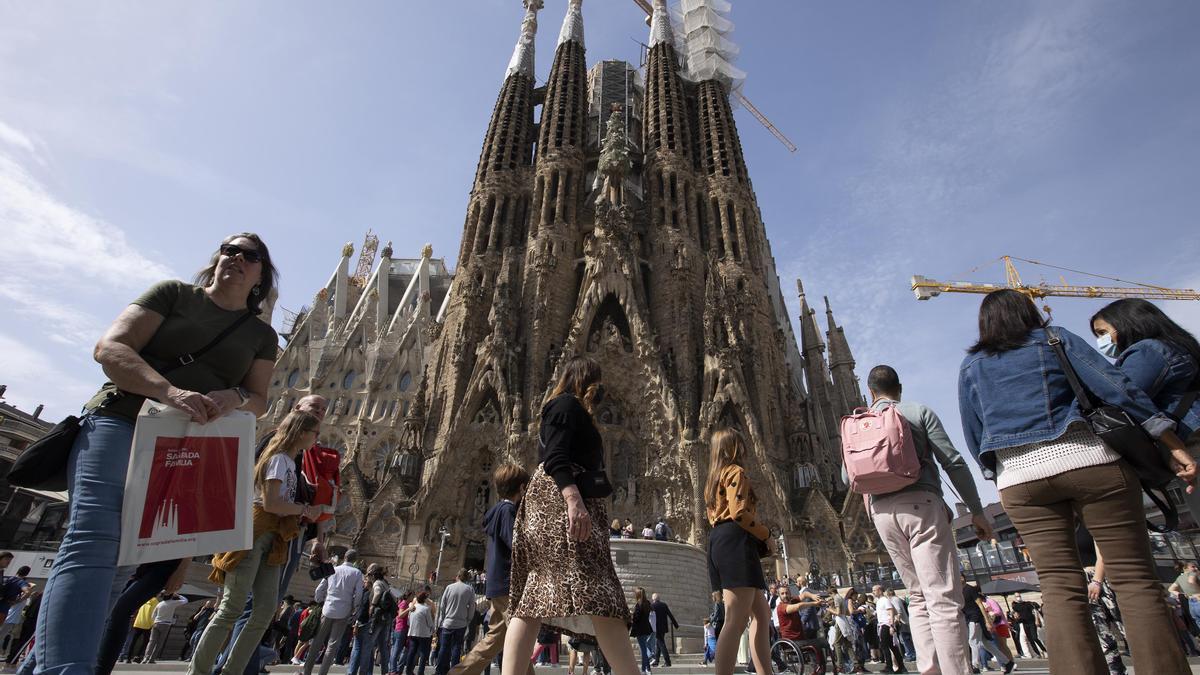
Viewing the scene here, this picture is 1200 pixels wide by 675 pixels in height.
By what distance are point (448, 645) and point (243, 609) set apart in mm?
3753

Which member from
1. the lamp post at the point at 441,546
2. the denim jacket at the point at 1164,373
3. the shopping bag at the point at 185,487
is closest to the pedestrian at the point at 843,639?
the denim jacket at the point at 1164,373

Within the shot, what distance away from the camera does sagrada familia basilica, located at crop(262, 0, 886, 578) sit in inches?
889

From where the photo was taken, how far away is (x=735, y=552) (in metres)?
3.81

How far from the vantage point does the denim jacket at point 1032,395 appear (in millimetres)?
2559

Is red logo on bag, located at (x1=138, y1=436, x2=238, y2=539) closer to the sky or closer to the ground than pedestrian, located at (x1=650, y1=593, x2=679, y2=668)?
closer to the sky

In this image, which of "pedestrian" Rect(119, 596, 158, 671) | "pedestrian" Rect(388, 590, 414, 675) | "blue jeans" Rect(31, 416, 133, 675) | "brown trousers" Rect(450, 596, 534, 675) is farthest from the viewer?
"pedestrian" Rect(119, 596, 158, 671)

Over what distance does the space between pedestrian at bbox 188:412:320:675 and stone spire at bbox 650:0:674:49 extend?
37953 mm

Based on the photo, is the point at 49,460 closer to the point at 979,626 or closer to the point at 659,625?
the point at 979,626

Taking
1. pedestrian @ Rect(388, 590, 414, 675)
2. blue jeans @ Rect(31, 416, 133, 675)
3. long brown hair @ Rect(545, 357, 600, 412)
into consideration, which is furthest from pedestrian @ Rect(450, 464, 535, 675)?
pedestrian @ Rect(388, 590, 414, 675)

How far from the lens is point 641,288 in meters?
27.0

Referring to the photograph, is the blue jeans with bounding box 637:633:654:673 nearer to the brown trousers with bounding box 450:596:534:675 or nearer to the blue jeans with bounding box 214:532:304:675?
the brown trousers with bounding box 450:596:534:675

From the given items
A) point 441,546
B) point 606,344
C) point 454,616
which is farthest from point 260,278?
point 606,344

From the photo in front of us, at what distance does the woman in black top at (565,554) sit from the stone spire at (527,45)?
3726 centimetres

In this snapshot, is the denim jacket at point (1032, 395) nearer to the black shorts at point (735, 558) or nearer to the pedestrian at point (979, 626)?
the black shorts at point (735, 558)
